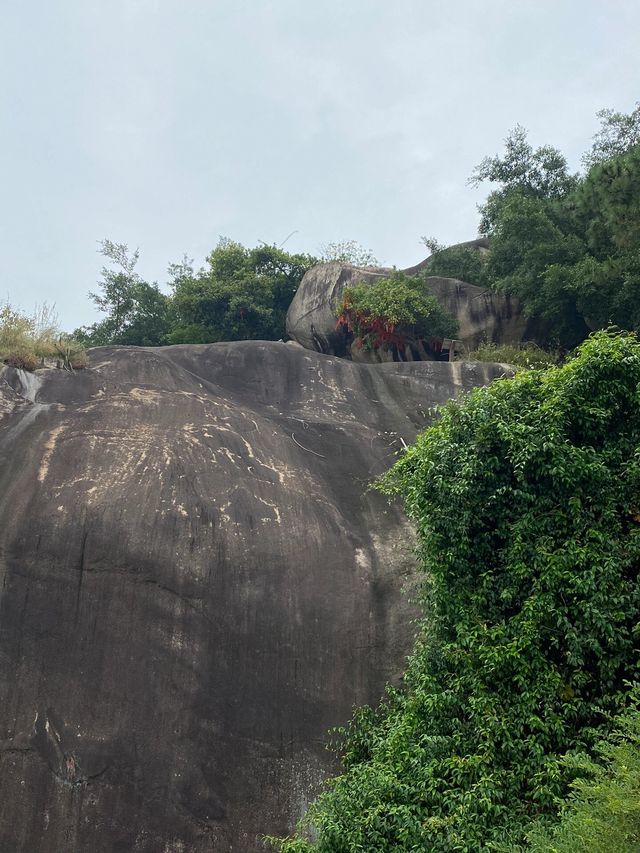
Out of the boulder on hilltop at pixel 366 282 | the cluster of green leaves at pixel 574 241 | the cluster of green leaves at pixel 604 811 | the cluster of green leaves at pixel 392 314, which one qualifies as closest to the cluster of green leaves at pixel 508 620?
the cluster of green leaves at pixel 604 811

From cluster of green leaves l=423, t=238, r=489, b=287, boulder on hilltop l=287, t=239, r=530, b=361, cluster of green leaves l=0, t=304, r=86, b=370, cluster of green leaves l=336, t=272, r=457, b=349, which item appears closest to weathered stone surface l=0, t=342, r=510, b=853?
cluster of green leaves l=0, t=304, r=86, b=370

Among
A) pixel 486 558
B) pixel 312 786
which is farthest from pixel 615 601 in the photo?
pixel 312 786

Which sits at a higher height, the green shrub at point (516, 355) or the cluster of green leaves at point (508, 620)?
the green shrub at point (516, 355)

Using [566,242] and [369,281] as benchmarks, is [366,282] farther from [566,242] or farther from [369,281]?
[566,242]

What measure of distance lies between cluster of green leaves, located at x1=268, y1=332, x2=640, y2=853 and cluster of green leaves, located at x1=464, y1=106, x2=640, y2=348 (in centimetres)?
691

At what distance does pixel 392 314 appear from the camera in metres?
17.6

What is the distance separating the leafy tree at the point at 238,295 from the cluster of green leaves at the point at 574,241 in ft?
18.8

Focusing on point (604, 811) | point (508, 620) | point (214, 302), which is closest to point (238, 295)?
point (214, 302)

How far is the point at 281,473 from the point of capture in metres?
11.7

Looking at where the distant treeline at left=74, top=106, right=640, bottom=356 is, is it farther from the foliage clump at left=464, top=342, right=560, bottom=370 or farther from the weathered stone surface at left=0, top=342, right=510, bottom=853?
the weathered stone surface at left=0, top=342, right=510, bottom=853

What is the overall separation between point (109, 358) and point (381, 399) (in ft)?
17.8

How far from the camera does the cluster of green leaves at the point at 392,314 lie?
1777cm

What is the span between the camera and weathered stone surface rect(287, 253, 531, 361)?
19172 mm

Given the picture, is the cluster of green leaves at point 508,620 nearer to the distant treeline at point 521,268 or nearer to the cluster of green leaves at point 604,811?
the cluster of green leaves at point 604,811
